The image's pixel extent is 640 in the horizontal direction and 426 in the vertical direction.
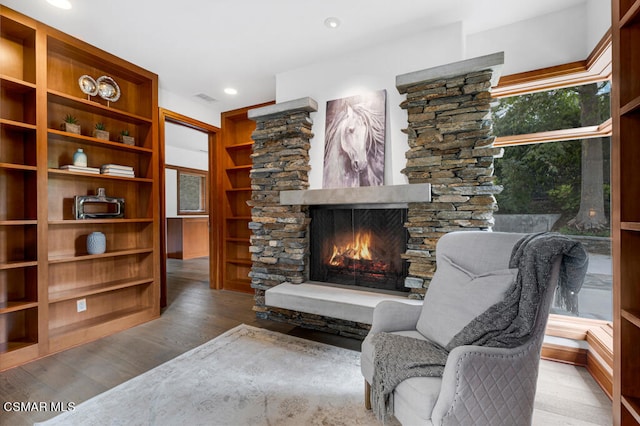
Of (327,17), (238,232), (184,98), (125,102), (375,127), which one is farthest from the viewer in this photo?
(238,232)

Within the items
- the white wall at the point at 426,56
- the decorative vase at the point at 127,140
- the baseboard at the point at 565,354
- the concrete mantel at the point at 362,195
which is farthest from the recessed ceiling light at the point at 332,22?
the baseboard at the point at 565,354

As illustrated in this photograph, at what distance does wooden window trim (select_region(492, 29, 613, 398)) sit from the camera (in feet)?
6.24

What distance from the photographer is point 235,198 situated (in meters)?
4.43

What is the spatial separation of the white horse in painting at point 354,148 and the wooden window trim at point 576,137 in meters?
1.07

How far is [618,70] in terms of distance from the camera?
1.12 m

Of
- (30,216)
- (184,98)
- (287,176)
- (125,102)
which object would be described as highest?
(184,98)

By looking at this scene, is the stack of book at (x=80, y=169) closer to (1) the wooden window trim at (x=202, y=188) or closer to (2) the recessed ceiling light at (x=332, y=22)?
(2) the recessed ceiling light at (x=332, y=22)

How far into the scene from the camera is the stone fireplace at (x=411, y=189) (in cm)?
219

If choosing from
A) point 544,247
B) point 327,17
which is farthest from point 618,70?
point 327,17

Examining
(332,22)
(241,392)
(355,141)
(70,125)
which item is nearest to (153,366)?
(241,392)

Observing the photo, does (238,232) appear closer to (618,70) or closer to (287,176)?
(287,176)

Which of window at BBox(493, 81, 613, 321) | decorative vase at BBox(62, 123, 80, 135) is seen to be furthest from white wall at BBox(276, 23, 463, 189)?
decorative vase at BBox(62, 123, 80, 135)

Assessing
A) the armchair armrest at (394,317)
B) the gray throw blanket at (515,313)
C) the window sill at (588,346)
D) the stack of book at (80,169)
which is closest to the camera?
the gray throw blanket at (515,313)

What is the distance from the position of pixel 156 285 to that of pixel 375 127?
2880mm
